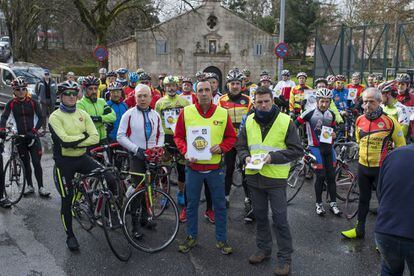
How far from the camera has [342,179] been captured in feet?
23.0

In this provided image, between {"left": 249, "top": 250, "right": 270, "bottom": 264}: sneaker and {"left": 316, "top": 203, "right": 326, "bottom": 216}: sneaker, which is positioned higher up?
{"left": 316, "top": 203, "right": 326, "bottom": 216}: sneaker

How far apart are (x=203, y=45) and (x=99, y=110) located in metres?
30.5

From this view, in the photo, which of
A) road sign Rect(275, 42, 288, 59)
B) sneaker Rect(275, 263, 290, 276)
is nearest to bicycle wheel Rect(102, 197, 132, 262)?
sneaker Rect(275, 263, 290, 276)

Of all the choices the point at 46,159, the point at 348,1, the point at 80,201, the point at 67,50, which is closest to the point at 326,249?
the point at 80,201

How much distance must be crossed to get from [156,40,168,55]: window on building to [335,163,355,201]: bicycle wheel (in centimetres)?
3025

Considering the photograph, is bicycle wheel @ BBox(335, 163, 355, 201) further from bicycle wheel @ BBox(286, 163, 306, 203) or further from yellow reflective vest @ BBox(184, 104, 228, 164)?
yellow reflective vest @ BBox(184, 104, 228, 164)

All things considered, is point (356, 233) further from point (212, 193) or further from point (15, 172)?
point (15, 172)

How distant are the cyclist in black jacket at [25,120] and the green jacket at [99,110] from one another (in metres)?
1.08

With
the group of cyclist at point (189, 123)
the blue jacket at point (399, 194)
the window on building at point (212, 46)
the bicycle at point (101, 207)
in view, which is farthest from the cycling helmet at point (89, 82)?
the window on building at point (212, 46)

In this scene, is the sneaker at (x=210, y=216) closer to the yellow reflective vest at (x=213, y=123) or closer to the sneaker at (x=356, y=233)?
the yellow reflective vest at (x=213, y=123)

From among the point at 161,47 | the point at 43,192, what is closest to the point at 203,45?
the point at 161,47

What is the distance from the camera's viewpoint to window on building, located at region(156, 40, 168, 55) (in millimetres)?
35312

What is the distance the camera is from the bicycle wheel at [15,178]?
276 inches

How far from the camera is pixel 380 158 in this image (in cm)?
523
